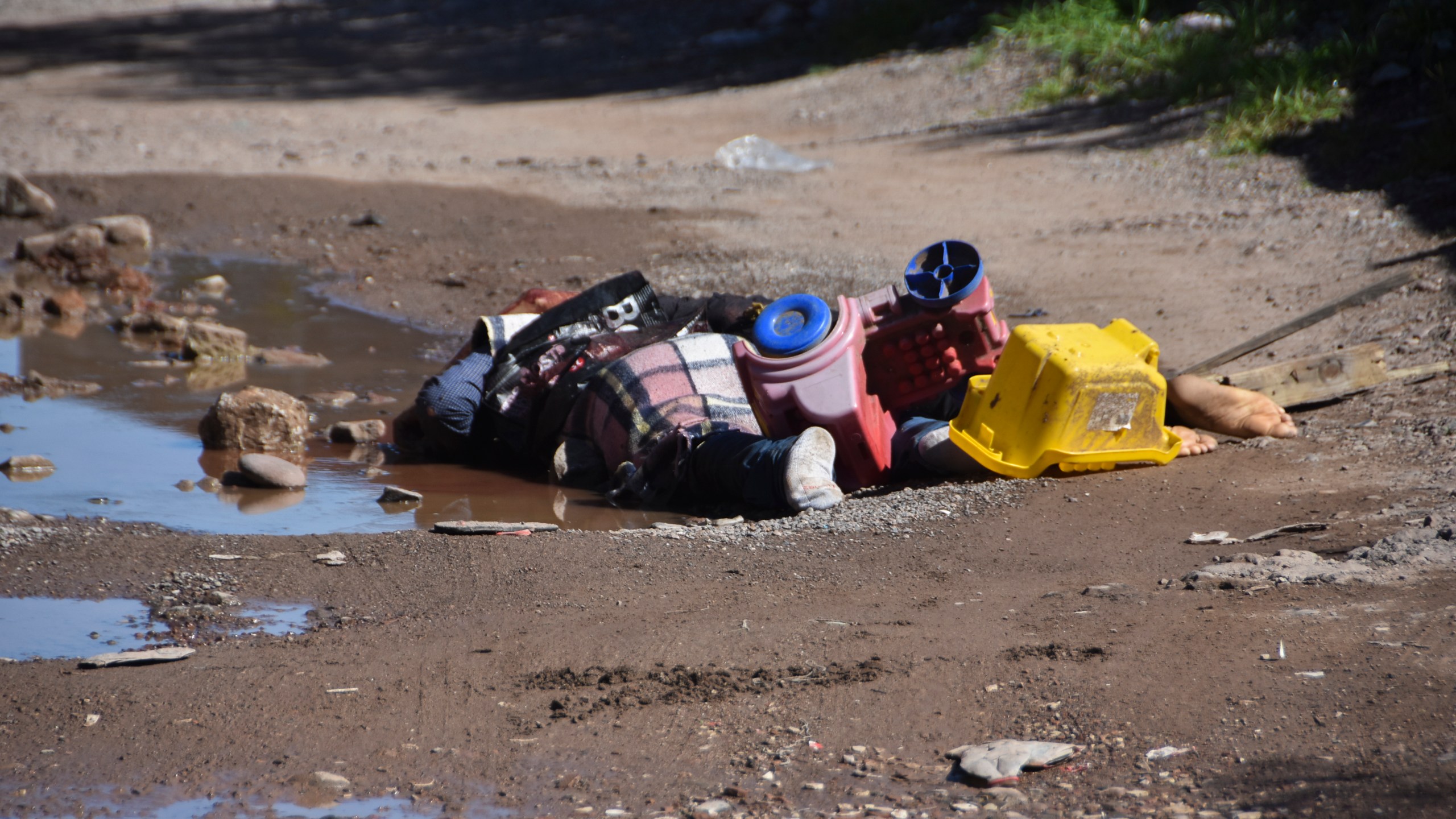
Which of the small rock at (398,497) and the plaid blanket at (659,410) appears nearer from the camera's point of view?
the plaid blanket at (659,410)

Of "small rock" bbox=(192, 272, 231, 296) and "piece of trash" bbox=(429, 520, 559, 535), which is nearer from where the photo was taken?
"piece of trash" bbox=(429, 520, 559, 535)

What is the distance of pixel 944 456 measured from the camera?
4262mm

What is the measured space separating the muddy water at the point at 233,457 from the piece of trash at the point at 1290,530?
1.87 m

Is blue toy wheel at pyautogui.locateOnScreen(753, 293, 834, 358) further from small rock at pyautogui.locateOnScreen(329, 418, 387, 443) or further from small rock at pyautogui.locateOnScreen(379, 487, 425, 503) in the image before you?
small rock at pyautogui.locateOnScreen(329, 418, 387, 443)

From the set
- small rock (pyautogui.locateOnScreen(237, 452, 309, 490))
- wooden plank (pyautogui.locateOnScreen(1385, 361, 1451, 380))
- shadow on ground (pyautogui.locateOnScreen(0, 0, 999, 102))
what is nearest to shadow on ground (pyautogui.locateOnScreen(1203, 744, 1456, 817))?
wooden plank (pyautogui.locateOnScreen(1385, 361, 1451, 380))

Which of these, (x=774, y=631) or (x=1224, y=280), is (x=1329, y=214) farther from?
(x=774, y=631)

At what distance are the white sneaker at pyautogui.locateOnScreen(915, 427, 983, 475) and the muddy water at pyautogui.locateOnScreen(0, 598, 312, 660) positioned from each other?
2.06 metres

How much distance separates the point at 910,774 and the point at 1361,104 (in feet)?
27.0

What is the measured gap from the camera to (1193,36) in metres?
11.1

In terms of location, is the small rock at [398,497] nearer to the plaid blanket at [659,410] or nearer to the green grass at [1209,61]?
the plaid blanket at [659,410]

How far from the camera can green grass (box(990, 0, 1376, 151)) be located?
9.12 m

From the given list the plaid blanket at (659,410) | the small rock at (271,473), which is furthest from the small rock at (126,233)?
the plaid blanket at (659,410)

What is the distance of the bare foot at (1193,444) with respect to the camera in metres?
4.23

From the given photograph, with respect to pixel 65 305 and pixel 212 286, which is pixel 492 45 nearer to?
pixel 212 286
